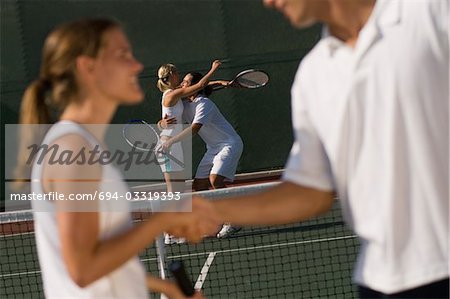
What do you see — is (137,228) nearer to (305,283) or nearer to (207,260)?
(305,283)

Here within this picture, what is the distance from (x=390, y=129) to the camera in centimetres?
252

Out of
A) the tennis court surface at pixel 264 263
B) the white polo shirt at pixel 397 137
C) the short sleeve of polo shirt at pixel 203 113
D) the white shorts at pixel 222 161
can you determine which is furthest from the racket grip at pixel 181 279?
the short sleeve of polo shirt at pixel 203 113

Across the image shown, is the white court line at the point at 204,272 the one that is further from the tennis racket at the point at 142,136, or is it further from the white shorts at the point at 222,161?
the tennis racket at the point at 142,136

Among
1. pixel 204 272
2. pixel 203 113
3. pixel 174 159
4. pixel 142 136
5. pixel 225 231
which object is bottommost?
pixel 204 272

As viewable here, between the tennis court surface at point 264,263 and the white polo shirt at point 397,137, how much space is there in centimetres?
422

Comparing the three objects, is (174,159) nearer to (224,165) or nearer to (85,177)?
(224,165)

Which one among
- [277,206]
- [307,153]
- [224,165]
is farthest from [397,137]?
[224,165]

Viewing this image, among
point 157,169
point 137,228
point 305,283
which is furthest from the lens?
point 157,169

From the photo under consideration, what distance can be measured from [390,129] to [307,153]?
396 mm

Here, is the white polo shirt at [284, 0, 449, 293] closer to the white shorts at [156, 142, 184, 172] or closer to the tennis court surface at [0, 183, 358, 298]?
the tennis court surface at [0, 183, 358, 298]

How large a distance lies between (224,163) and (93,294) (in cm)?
725

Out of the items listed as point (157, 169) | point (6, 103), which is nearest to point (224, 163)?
point (157, 169)

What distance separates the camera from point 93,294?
2.61 m

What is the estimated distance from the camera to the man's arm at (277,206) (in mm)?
2938
